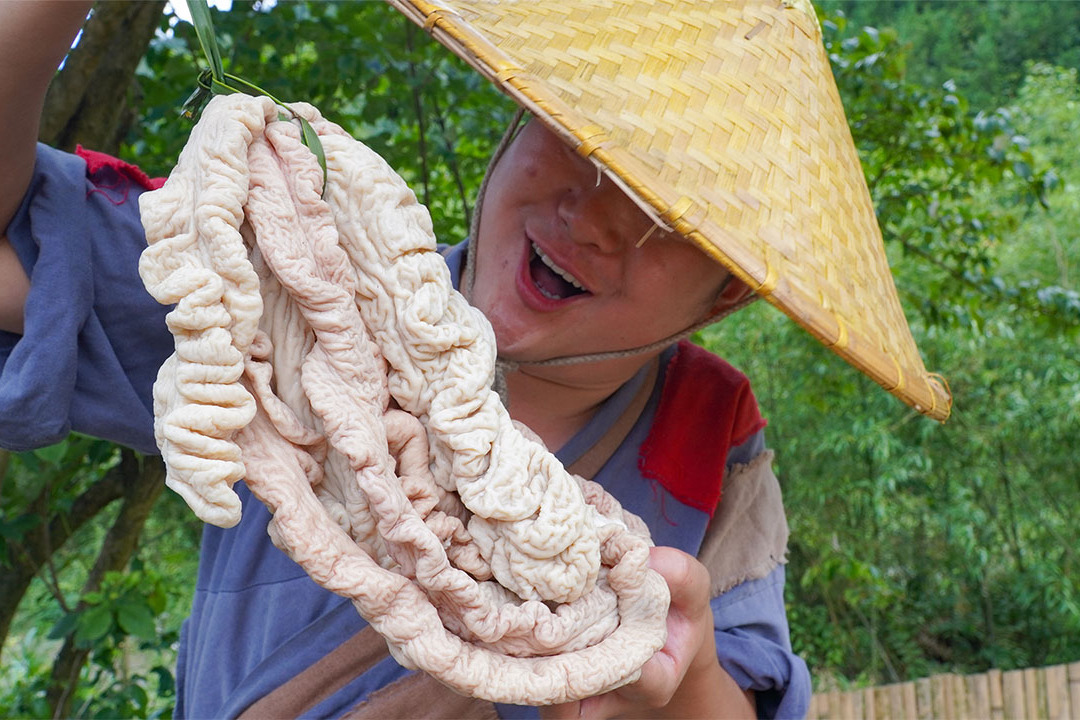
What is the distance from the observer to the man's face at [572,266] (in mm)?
984

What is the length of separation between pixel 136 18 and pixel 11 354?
1256 millimetres

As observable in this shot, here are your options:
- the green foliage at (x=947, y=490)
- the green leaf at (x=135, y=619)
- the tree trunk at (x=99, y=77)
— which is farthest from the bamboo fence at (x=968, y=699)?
the tree trunk at (x=99, y=77)

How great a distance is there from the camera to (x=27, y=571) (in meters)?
2.30

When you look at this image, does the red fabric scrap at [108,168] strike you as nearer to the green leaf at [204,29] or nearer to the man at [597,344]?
the man at [597,344]

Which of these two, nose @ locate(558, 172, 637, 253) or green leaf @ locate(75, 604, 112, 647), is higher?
nose @ locate(558, 172, 637, 253)

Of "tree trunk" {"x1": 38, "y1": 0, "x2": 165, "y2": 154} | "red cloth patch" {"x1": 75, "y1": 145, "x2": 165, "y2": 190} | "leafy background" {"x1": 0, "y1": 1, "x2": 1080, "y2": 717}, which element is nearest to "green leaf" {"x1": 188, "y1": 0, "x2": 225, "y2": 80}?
"red cloth patch" {"x1": 75, "y1": 145, "x2": 165, "y2": 190}

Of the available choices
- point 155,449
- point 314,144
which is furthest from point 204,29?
point 155,449

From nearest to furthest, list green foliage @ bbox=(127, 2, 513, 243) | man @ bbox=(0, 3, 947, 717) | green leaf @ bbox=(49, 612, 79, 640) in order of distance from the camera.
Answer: man @ bbox=(0, 3, 947, 717), green leaf @ bbox=(49, 612, 79, 640), green foliage @ bbox=(127, 2, 513, 243)

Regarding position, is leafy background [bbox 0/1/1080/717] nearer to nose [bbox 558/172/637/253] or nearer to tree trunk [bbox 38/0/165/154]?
tree trunk [bbox 38/0/165/154]

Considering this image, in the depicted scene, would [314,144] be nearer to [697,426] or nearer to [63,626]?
[697,426]

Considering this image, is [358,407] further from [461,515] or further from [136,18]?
[136,18]

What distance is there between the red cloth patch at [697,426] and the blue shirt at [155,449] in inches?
0.8

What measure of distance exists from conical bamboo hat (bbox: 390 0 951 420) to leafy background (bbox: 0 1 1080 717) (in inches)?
45.5

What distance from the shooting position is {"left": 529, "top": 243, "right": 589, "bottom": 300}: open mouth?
1.03 metres
